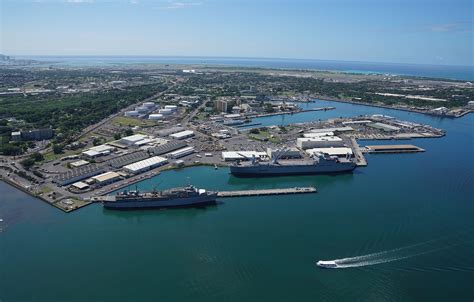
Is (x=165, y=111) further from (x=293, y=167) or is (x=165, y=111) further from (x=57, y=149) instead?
(x=293, y=167)

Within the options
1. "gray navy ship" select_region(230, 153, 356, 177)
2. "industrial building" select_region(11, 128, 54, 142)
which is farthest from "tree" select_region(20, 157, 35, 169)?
"gray navy ship" select_region(230, 153, 356, 177)

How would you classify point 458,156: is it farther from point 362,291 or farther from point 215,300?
point 215,300

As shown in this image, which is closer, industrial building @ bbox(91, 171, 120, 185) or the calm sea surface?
the calm sea surface

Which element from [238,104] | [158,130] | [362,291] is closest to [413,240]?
[362,291]

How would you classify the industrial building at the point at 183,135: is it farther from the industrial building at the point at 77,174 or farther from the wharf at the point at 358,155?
the wharf at the point at 358,155

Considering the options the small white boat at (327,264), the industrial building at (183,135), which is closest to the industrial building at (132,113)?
the industrial building at (183,135)

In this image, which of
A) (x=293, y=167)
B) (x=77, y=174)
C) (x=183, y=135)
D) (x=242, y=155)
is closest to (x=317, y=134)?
(x=293, y=167)

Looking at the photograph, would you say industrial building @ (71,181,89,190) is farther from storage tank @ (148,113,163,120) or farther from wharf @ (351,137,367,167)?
storage tank @ (148,113,163,120)
